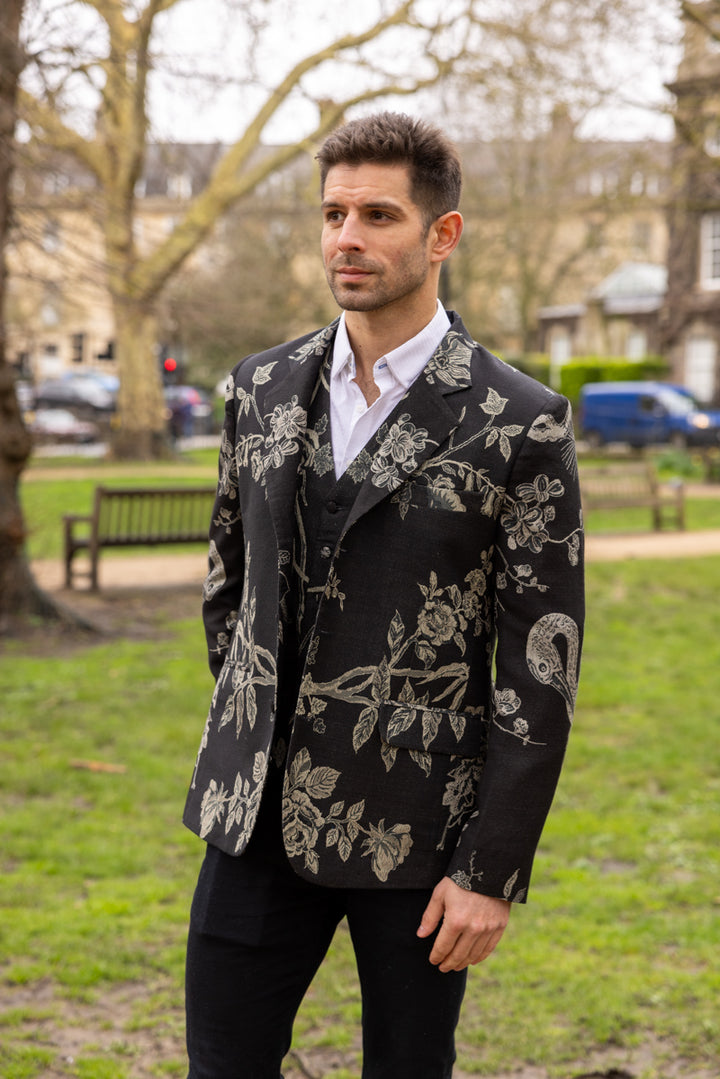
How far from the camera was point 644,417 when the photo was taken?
30266 millimetres

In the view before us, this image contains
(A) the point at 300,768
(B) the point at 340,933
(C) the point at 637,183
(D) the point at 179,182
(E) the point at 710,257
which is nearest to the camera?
(A) the point at 300,768

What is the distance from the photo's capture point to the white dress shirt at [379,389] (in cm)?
219

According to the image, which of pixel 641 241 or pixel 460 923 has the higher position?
pixel 641 241

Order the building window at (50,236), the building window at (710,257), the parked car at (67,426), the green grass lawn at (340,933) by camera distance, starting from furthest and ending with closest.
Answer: the building window at (710,257) → the parked car at (67,426) → the building window at (50,236) → the green grass lawn at (340,933)

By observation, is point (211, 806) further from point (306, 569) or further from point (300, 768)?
point (306, 569)

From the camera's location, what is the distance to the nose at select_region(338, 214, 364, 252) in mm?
2078

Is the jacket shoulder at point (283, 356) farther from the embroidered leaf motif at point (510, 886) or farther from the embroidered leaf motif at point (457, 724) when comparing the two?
the embroidered leaf motif at point (510, 886)

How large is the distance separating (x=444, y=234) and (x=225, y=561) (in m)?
0.79

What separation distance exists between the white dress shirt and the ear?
12 centimetres

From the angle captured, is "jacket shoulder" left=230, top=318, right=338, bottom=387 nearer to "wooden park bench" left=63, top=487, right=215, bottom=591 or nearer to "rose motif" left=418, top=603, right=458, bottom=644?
"rose motif" left=418, top=603, right=458, bottom=644

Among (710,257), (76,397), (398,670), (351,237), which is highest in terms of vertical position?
(710,257)

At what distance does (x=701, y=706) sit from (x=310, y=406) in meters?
6.04

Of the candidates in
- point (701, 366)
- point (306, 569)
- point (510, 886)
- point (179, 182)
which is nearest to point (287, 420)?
point (306, 569)

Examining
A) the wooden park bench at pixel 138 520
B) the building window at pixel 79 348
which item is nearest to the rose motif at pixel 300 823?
the wooden park bench at pixel 138 520
